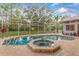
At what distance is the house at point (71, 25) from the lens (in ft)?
8.81

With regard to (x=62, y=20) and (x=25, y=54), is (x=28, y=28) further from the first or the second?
(x=62, y=20)

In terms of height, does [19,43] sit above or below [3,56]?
above

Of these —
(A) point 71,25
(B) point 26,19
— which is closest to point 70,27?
(A) point 71,25

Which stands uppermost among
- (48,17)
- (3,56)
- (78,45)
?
(48,17)

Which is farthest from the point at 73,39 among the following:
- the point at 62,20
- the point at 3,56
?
the point at 3,56

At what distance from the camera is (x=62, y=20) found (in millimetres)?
Result: 2727

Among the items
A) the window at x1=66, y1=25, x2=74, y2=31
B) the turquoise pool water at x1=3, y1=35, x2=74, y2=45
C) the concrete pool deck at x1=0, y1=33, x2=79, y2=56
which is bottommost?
the concrete pool deck at x1=0, y1=33, x2=79, y2=56

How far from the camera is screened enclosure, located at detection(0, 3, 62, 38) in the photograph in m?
2.70

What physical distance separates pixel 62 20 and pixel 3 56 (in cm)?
127

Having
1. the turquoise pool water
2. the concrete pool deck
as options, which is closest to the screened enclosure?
the turquoise pool water

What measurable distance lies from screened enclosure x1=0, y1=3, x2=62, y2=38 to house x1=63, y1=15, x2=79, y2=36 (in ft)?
0.36

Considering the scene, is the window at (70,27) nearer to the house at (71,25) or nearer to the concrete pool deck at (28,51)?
the house at (71,25)

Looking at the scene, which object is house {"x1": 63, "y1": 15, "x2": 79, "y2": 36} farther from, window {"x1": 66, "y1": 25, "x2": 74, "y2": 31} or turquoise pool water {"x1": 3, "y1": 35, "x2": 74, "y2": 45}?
turquoise pool water {"x1": 3, "y1": 35, "x2": 74, "y2": 45}

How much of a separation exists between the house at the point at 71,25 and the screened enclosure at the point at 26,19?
0.11m
